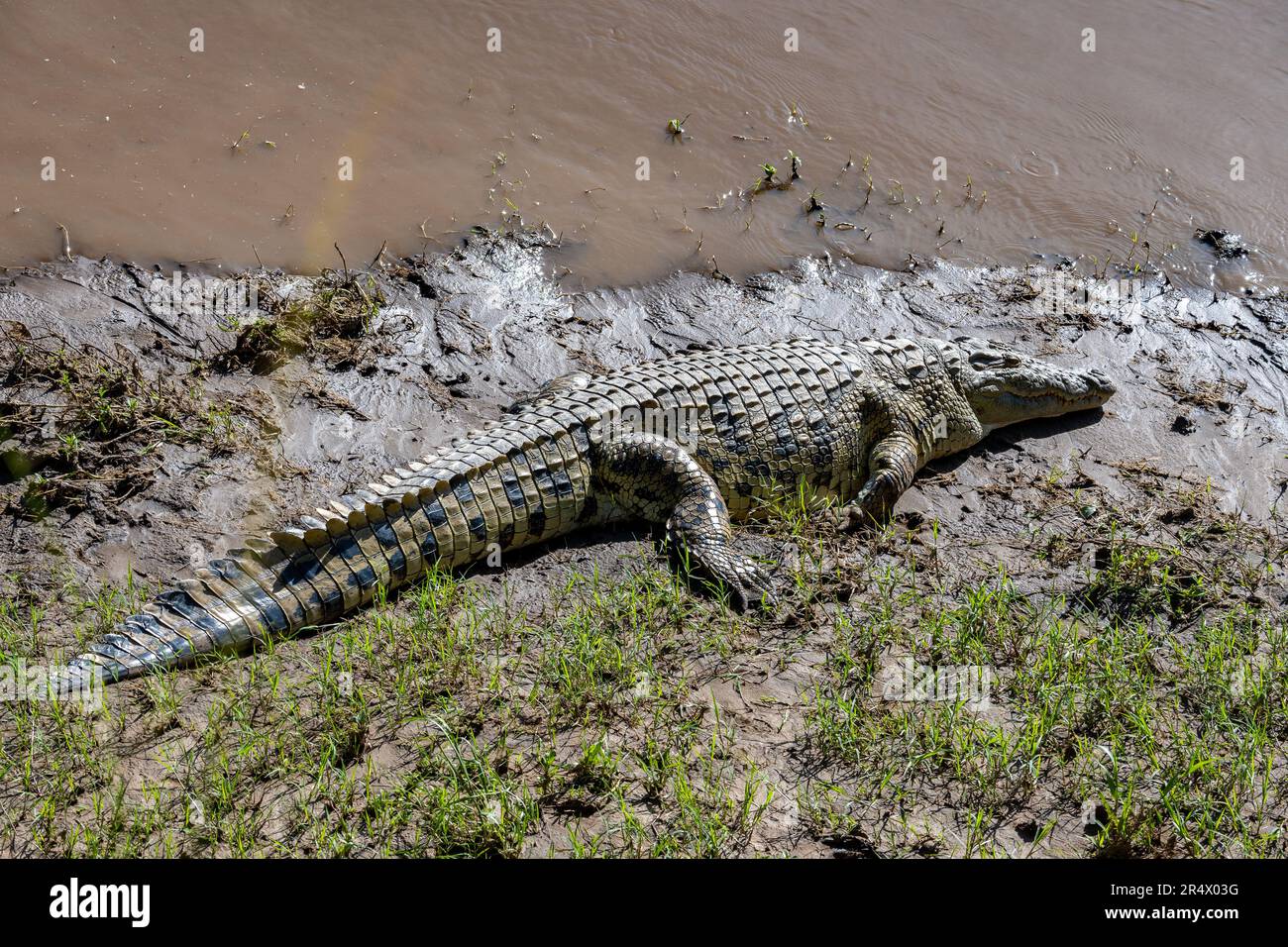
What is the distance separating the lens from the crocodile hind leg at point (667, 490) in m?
5.39

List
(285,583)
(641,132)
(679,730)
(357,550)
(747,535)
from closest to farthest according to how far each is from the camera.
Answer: (679,730)
(285,583)
(357,550)
(747,535)
(641,132)

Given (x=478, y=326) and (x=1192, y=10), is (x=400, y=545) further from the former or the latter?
(x=1192, y=10)

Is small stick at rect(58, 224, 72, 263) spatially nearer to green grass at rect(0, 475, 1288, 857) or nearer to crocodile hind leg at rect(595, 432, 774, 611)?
green grass at rect(0, 475, 1288, 857)

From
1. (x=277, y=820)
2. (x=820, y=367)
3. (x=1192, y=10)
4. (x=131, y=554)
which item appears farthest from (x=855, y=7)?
(x=277, y=820)

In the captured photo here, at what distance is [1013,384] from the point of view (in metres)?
6.96

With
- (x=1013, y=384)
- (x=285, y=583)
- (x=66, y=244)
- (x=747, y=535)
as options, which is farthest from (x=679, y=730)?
(x=66, y=244)

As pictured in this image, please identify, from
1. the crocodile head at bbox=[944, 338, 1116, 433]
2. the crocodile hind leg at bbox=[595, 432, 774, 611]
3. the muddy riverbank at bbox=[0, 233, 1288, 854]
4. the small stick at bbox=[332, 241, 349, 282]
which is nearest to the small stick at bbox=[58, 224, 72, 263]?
the muddy riverbank at bbox=[0, 233, 1288, 854]

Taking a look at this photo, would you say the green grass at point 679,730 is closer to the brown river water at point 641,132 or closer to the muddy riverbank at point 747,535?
the muddy riverbank at point 747,535

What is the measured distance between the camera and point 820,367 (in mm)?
6312

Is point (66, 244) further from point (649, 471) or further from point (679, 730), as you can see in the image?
point (679, 730)

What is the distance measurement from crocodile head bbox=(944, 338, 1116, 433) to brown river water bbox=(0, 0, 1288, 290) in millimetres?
1808

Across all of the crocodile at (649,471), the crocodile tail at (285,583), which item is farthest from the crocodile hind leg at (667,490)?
the crocodile tail at (285,583)

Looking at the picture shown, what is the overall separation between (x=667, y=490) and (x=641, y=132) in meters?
4.99
